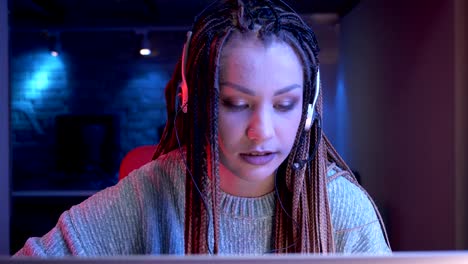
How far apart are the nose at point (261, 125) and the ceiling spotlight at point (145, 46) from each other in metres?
4.96

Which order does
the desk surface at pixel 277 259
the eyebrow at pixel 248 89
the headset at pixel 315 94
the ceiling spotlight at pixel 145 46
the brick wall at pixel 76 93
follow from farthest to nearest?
the ceiling spotlight at pixel 145 46, the brick wall at pixel 76 93, the headset at pixel 315 94, the eyebrow at pixel 248 89, the desk surface at pixel 277 259

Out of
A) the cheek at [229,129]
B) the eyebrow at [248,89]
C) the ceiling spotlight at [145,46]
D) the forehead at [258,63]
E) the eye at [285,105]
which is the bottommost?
the cheek at [229,129]

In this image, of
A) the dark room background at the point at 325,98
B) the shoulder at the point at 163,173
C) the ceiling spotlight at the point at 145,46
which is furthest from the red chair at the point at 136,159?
the ceiling spotlight at the point at 145,46

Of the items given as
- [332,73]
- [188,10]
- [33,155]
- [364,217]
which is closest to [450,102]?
[364,217]

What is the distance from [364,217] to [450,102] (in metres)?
1.79

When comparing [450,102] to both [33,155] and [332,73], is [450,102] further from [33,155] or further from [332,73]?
[33,155]

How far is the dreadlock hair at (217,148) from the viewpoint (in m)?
0.87

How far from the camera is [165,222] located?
101cm

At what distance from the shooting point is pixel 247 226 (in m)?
0.96

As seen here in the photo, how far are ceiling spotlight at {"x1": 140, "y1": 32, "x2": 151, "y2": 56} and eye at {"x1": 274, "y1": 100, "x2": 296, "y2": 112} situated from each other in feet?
16.2

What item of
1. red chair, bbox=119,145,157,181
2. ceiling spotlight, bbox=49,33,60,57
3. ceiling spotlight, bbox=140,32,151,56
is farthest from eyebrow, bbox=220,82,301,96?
ceiling spotlight, bbox=49,33,60,57

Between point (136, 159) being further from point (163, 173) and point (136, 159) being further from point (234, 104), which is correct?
point (234, 104)

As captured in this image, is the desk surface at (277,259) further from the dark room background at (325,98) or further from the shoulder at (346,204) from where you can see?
the dark room background at (325,98)

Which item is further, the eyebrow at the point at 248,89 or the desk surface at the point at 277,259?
the eyebrow at the point at 248,89
